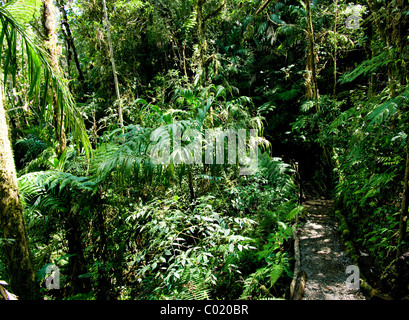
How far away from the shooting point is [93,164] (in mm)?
3033

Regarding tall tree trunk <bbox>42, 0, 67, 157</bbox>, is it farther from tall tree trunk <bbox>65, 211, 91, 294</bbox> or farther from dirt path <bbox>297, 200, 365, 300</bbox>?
dirt path <bbox>297, 200, 365, 300</bbox>

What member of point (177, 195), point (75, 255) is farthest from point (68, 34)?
point (75, 255)

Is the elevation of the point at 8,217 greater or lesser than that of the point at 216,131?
lesser

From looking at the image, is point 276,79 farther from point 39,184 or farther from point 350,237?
point 39,184

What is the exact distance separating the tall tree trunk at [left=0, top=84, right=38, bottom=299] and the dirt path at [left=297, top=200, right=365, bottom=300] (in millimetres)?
2619

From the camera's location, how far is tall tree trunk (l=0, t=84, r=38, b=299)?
1740 millimetres

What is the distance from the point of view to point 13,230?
69.4 inches

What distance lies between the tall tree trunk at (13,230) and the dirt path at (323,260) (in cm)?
262

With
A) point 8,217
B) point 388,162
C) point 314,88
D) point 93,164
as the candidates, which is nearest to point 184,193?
point 93,164

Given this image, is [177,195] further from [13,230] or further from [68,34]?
[68,34]

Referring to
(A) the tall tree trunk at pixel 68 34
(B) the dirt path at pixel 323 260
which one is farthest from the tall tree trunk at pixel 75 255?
(A) the tall tree trunk at pixel 68 34

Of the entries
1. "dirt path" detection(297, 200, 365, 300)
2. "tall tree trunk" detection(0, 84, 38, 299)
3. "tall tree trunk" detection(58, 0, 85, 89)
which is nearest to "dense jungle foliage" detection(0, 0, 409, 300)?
"tall tree trunk" detection(0, 84, 38, 299)

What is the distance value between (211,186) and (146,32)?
267 inches

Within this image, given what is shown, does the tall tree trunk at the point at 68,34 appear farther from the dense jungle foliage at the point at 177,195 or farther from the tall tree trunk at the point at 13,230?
the tall tree trunk at the point at 13,230
